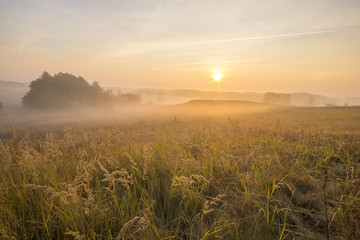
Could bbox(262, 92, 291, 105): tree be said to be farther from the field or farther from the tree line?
the field

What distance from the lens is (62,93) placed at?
4650cm

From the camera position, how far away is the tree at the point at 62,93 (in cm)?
4109

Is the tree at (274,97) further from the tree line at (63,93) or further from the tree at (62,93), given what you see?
the tree at (62,93)

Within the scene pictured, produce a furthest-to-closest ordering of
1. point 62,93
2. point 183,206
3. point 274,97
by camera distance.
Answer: point 274,97 → point 62,93 → point 183,206

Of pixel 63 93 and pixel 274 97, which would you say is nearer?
pixel 63 93

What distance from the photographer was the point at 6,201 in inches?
102

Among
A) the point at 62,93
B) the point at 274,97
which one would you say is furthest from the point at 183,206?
the point at 274,97

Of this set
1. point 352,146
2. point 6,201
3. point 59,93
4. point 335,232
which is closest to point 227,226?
point 335,232

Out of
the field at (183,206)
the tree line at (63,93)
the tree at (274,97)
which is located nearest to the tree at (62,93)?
the tree line at (63,93)

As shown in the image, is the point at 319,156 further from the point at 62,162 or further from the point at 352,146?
the point at 62,162

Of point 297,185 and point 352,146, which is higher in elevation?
point 352,146

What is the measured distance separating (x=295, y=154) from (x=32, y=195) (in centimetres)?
543

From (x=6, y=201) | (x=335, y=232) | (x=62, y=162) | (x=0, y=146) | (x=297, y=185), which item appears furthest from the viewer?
(x=0, y=146)

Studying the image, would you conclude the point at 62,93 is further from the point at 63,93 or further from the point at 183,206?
the point at 183,206
